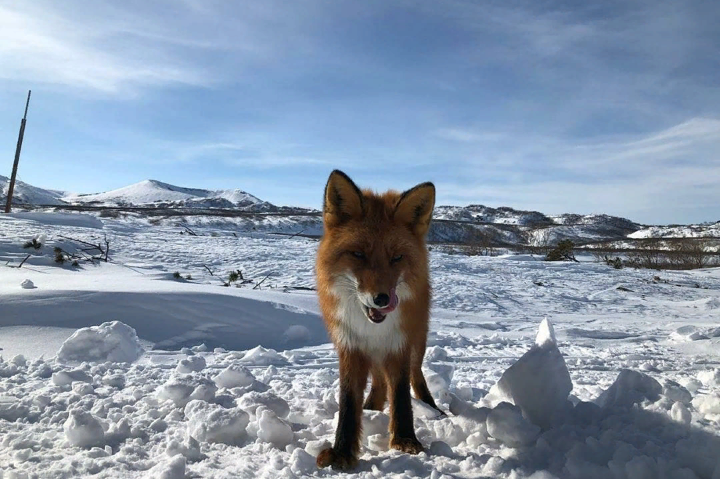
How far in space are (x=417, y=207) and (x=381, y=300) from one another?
0.87 meters

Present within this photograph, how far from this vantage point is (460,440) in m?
2.87

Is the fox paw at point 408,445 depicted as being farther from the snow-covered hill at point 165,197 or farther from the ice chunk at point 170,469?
the snow-covered hill at point 165,197

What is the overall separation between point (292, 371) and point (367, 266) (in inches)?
108

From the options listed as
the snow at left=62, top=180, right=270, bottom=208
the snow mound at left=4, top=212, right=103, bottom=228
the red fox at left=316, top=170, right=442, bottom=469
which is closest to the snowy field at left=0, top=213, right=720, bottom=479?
the red fox at left=316, top=170, right=442, bottom=469

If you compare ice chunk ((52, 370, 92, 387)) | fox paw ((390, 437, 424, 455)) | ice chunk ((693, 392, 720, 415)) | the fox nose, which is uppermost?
the fox nose

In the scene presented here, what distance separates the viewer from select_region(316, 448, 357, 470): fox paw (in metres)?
2.54

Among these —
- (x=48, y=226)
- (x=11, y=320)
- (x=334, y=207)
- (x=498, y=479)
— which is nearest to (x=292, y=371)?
(x=334, y=207)

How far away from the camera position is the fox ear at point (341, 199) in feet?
9.80

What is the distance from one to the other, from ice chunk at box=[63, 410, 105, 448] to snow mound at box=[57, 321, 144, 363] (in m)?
2.08

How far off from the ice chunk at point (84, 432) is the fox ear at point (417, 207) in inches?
92.0

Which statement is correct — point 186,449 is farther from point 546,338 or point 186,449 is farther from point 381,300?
point 546,338

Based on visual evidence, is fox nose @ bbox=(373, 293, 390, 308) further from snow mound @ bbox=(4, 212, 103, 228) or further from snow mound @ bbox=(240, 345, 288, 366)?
snow mound @ bbox=(4, 212, 103, 228)

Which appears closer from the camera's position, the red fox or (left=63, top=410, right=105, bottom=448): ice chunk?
the red fox

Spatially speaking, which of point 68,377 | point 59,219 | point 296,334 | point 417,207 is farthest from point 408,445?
point 59,219
